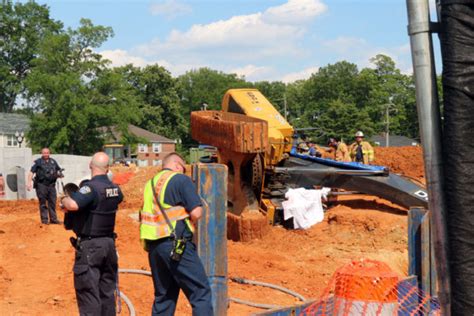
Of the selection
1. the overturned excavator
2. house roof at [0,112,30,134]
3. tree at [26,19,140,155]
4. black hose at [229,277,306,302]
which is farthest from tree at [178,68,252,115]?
black hose at [229,277,306,302]

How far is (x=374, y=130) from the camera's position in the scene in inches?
3152

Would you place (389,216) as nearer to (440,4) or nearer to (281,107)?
(440,4)

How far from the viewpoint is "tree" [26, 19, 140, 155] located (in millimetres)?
46562

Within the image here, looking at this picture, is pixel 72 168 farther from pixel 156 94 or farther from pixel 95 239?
pixel 156 94

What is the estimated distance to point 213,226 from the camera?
17.3 ft

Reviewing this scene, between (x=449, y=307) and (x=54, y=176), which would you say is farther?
(x=54, y=176)

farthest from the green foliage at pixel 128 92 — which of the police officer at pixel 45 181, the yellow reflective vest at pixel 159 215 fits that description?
the yellow reflective vest at pixel 159 215

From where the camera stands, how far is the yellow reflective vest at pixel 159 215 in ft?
16.9

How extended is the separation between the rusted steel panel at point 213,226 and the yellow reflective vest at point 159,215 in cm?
15

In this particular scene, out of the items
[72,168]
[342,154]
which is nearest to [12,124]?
[72,168]

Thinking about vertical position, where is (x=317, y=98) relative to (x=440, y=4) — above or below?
above

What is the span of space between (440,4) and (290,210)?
1128cm

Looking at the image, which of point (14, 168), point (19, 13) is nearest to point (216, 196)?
point (14, 168)

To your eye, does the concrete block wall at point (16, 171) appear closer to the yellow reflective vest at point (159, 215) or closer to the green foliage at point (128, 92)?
the green foliage at point (128, 92)
